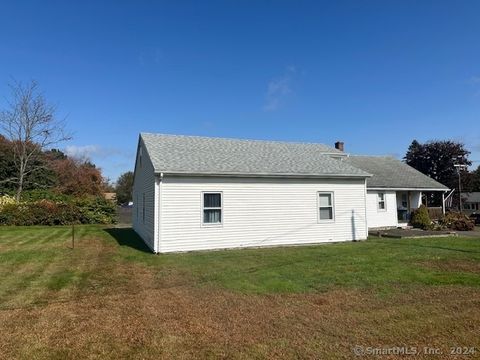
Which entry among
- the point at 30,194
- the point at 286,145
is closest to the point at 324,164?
the point at 286,145

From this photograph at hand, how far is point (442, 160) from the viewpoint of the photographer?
1710 inches

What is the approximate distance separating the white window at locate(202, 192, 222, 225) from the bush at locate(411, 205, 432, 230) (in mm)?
15679

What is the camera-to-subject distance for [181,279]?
9109mm

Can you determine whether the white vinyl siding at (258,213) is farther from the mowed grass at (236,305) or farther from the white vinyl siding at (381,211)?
the white vinyl siding at (381,211)

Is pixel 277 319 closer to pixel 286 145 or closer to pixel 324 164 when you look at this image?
pixel 324 164

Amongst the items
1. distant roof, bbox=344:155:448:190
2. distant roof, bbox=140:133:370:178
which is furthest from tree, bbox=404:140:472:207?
distant roof, bbox=140:133:370:178

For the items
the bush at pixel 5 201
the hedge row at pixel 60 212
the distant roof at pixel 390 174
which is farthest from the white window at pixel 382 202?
the bush at pixel 5 201

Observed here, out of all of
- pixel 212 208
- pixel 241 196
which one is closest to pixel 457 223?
pixel 241 196

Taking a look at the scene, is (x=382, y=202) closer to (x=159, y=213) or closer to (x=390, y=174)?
(x=390, y=174)

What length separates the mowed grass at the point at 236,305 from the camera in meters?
4.94

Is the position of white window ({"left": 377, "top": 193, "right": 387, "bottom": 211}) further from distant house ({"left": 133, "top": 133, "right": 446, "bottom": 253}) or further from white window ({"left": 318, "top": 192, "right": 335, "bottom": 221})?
white window ({"left": 318, "top": 192, "right": 335, "bottom": 221})

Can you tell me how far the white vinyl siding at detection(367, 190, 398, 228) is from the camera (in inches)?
928

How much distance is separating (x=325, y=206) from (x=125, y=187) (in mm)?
66052

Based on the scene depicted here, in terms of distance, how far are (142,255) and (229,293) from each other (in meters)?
6.44
